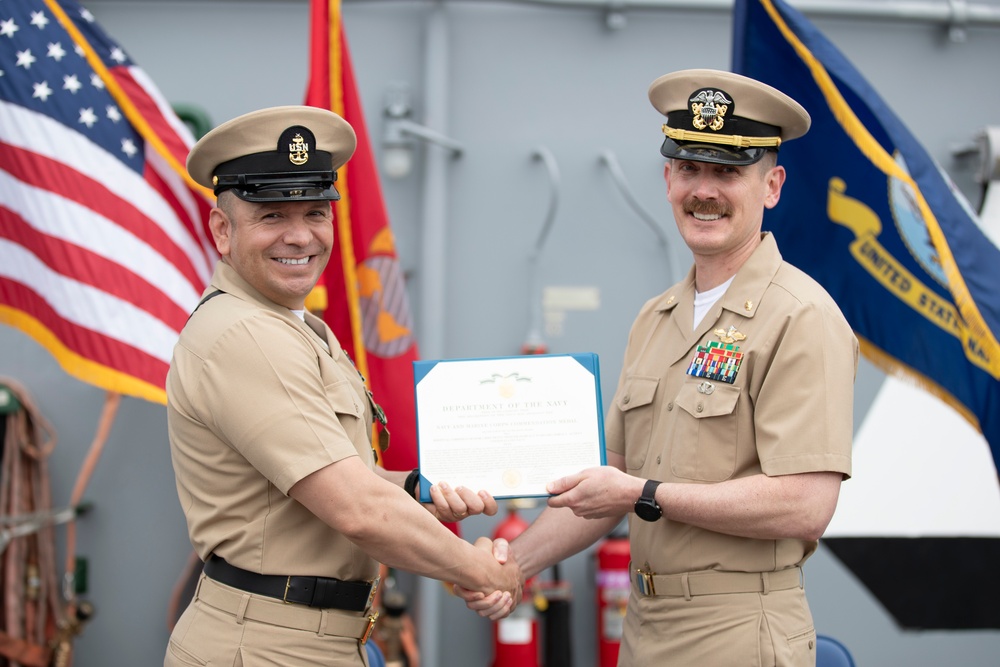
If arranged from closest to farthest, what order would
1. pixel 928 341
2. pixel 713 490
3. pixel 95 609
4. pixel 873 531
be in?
pixel 713 490, pixel 928 341, pixel 95 609, pixel 873 531

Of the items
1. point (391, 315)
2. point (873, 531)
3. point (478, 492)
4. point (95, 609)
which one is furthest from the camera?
point (873, 531)

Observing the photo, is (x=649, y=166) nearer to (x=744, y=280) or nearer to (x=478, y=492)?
(x=744, y=280)

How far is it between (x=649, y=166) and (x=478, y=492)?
8.59 feet

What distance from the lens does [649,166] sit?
15.5 feet

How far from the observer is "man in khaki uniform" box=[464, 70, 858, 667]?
2.31 meters

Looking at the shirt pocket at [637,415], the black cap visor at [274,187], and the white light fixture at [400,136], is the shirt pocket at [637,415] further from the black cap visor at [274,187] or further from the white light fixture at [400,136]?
the white light fixture at [400,136]

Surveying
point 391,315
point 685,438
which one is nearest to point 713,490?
point 685,438

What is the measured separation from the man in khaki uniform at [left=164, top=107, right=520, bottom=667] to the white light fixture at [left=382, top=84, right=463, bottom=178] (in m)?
2.02

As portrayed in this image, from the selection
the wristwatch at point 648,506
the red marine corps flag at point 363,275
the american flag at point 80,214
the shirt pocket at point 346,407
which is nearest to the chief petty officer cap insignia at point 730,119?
the wristwatch at point 648,506

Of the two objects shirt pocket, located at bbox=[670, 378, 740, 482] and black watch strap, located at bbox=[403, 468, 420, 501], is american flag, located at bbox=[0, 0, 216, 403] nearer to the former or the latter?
black watch strap, located at bbox=[403, 468, 420, 501]

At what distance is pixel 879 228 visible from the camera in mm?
3670

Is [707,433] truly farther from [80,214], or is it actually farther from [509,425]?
[80,214]

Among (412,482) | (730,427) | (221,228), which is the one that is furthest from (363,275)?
(730,427)

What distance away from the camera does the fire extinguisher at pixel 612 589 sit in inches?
170
